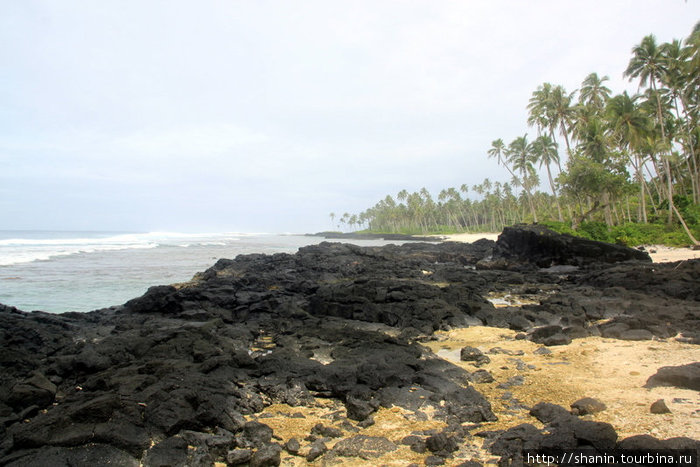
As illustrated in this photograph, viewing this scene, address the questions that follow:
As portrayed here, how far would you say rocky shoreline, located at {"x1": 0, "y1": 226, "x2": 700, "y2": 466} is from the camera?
443cm

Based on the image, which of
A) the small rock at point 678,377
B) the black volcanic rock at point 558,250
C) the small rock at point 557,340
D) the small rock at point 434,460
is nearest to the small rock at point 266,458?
the small rock at point 434,460

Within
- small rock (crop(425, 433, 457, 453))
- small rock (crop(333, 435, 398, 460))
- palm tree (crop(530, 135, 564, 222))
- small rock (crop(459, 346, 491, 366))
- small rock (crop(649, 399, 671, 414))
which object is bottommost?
small rock (crop(459, 346, 491, 366))

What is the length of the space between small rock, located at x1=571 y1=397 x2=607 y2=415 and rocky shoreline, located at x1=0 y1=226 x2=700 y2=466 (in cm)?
5

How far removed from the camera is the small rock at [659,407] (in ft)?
16.0

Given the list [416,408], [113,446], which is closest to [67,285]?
[113,446]

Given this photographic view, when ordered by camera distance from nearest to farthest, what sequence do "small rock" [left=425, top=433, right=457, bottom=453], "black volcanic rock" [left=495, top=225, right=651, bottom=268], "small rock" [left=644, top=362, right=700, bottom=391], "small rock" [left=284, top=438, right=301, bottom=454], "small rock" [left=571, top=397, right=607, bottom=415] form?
"small rock" [left=425, top=433, right=457, bottom=453], "small rock" [left=284, top=438, right=301, bottom=454], "small rock" [left=571, top=397, right=607, bottom=415], "small rock" [left=644, top=362, right=700, bottom=391], "black volcanic rock" [left=495, top=225, right=651, bottom=268]

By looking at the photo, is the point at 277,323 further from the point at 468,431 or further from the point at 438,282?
the point at 438,282

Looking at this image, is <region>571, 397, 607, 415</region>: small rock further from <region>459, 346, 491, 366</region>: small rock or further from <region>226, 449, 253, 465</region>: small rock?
<region>226, 449, 253, 465</region>: small rock

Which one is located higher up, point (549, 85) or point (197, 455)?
point (549, 85)

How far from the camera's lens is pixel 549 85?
138 feet

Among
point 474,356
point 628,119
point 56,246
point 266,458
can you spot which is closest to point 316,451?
point 266,458

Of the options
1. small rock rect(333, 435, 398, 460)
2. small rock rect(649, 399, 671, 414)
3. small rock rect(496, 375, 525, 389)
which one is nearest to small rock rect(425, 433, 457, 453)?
small rock rect(333, 435, 398, 460)

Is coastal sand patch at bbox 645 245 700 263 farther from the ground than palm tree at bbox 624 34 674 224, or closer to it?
closer to it

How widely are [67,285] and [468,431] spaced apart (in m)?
22.3
